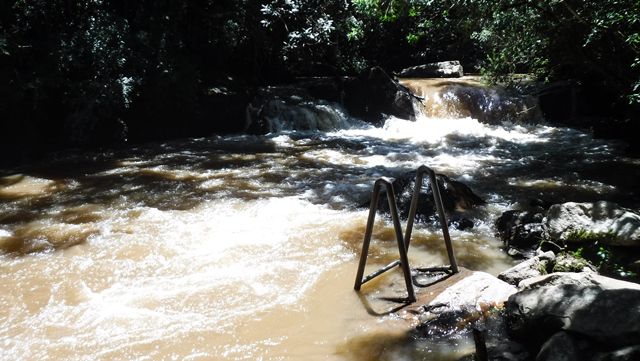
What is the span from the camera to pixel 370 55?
21.0 m

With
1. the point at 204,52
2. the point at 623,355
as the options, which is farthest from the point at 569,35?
the point at 204,52

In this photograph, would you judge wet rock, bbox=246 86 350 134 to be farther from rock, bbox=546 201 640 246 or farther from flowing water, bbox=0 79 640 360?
rock, bbox=546 201 640 246

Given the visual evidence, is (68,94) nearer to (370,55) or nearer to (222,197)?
(222,197)

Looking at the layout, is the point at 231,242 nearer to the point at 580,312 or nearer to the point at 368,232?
the point at 368,232

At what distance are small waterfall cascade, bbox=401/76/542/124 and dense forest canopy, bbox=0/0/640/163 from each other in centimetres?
107

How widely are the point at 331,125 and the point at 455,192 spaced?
7996mm

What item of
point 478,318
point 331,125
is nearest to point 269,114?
point 331,125

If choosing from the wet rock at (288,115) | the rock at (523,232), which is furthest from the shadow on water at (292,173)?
the wet rock at (288,115)

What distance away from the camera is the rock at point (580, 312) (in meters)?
3.15

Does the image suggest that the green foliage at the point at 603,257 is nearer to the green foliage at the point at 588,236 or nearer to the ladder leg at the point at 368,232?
the green foliage at the point at 588,236

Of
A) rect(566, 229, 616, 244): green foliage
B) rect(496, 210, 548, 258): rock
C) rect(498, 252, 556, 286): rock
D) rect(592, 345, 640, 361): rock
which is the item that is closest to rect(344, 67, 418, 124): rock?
rect(496, 210, 548, 258): rock

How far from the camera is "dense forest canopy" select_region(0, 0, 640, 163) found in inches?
337

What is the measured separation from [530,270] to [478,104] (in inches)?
435

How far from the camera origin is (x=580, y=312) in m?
3.37
